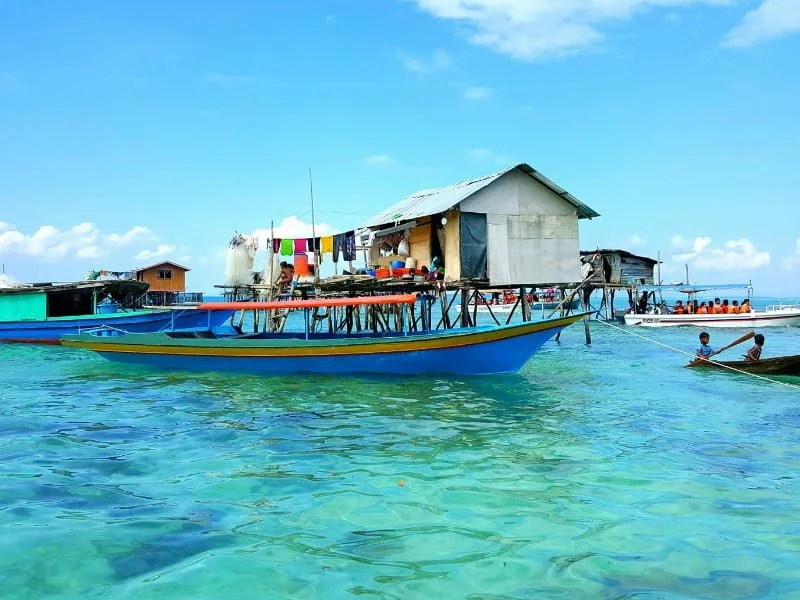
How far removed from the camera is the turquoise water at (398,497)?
168 inches

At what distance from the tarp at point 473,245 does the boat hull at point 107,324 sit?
10.0 meters

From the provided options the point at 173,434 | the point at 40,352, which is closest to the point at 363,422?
the point at 173,434

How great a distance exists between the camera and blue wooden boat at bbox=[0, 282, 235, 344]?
75.9 ft

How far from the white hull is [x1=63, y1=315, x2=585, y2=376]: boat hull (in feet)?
77.6

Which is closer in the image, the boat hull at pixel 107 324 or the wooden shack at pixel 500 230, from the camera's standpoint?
the wooden shack at pixel 500 230

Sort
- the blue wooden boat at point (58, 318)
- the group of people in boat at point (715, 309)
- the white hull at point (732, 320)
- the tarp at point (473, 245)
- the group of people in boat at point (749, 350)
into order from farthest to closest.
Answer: the group of people in boat at point (715, 309), the white hull at point (732, 320), the blue wooden boat at point (58, 318), the tarp at point (473, 245), the group of people in boat at point (749, 350)

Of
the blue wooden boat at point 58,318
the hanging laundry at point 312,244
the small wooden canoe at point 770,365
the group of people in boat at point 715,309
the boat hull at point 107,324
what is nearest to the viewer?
the small wooden canoe at point 770,365

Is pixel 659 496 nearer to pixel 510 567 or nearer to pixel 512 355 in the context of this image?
pixel 510 567

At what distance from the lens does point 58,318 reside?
945 inches

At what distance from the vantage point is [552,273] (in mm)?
18547

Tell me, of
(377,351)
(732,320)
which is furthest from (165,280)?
(732,320)

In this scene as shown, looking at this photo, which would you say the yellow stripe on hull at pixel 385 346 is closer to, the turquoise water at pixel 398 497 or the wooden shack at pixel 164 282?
the turquoise water at pixel 398 497

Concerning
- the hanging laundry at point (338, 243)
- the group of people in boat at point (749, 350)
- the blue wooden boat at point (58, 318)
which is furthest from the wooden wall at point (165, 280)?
the group of people in boat at point (749, 350)

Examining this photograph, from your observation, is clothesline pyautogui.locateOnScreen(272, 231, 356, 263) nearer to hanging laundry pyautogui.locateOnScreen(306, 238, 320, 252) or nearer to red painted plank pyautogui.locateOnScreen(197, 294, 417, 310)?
hanging laundry pyautogui.locateOnScreen(306, 238, 320, 252)
